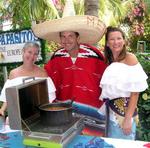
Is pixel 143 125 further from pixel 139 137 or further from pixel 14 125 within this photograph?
pixel 14 125

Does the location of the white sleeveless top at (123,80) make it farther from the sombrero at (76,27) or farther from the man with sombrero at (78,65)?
the sombrero at (76,27)

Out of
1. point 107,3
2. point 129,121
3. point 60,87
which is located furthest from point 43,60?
point 107,3

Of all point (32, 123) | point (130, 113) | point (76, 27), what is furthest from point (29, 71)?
point (130, 113)

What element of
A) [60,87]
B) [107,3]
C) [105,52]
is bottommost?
[60,87]

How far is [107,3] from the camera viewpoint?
1095 cm

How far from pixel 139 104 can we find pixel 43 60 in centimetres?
131

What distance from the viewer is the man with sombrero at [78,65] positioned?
3172 millimetres

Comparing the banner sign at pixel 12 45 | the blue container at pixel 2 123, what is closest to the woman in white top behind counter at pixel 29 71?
the blue container at pixel 2 123

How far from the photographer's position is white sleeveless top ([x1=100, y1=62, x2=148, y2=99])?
280 cm

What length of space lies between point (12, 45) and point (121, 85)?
235 centimetres

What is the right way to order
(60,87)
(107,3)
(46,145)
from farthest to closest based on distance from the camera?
(107,3) → (60,87) → (46,145)

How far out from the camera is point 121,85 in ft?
9.22

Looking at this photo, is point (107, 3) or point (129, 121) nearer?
point (129, 121)

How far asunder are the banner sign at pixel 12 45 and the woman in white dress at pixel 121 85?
191 centimetres
